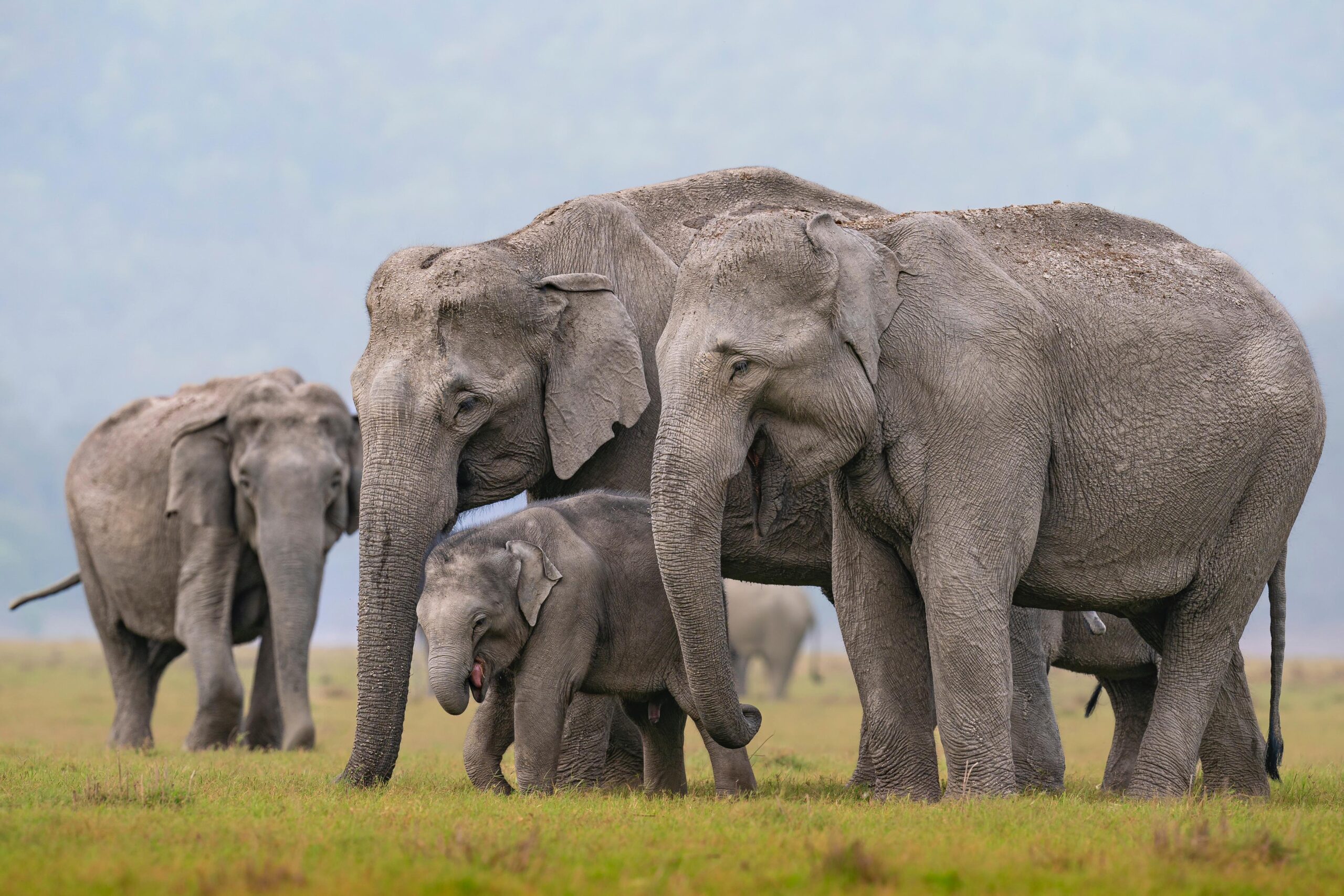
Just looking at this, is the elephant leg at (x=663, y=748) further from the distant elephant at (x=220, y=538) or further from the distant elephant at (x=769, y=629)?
the distant elephant at (x=769, y=629)

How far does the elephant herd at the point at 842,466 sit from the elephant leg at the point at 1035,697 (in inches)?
1.9

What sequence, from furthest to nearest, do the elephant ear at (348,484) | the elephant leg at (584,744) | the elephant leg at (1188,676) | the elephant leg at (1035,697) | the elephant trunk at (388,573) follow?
the elephant ear at (348,484)
the elephant leg at (1035,697)
the elephant leg at (584,744)
the elephant leg at (1188,676)
the elephant trunk at (388,573)

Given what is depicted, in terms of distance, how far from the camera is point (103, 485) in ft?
60.2

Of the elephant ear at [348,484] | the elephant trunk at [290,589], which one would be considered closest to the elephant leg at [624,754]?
the elephant trunk at [290,589]

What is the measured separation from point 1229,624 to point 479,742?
14.4 feet

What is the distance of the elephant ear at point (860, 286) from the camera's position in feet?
26.2

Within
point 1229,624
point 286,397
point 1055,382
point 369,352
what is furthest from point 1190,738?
point 286,397

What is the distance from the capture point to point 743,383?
7805 millimetres

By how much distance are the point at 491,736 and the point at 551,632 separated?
3.34 feet

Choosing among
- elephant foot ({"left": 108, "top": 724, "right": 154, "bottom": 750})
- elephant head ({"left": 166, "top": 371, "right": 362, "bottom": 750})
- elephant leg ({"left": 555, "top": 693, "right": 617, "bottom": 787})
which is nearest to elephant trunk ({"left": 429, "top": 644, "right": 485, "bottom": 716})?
elephant leg ({"left": 555, "top": 693, "right": 617, "bottom": 787})

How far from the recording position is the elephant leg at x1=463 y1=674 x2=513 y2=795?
948 centimetres

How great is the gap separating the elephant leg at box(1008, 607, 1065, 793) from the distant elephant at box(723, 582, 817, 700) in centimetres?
2842

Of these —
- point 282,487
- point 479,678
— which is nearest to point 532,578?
point 479,678

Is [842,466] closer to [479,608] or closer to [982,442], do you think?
[982,442]
